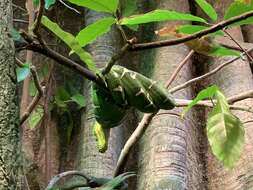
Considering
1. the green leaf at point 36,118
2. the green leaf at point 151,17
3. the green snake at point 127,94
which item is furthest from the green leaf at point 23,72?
the green leaf at point 36,118

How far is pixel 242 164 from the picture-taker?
1521 millimetres

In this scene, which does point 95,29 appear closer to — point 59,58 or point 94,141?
point 59,58

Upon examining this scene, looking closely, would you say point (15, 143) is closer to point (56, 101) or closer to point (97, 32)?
point (97, 32)

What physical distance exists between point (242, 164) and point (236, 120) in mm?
670

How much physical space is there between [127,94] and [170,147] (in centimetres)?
72

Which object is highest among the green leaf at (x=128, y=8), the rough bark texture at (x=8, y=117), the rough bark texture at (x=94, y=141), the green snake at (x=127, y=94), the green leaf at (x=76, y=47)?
the green leaf at (x=128, y=8)

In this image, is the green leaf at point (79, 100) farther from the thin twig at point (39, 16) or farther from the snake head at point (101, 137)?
the thin twig at point (39, 16)

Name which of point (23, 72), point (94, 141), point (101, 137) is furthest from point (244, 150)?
point (23, 72)

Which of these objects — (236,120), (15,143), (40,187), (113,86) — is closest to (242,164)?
(40,187)

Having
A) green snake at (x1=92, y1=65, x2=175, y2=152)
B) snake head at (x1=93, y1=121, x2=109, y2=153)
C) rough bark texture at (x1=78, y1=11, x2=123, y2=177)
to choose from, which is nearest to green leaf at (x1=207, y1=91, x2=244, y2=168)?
green snake at (x1=92, y1=65, x2=175, y2=152)

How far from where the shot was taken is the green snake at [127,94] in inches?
31.4

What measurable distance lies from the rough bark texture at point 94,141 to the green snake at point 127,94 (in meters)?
0.64

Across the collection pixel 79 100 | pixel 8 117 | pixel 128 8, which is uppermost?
pixel 128 8

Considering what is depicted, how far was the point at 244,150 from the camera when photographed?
1544mm
